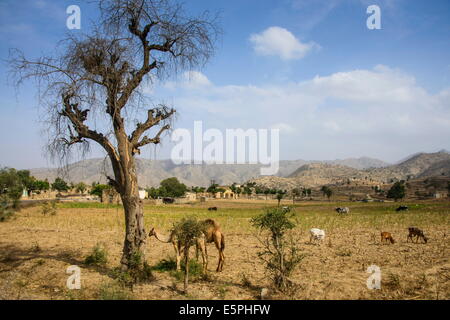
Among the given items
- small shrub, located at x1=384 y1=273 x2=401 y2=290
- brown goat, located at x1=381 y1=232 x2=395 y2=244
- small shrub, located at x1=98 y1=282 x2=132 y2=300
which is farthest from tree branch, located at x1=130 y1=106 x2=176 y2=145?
brown goat, located at x1=381 y1=232 x2=395 y2=244

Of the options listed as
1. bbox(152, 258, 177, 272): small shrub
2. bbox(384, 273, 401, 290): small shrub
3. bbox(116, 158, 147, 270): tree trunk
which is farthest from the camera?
bbox(152, 258, 177, 272): small shrub

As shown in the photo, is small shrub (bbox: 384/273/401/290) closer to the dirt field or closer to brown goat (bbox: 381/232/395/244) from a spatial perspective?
the dirt field

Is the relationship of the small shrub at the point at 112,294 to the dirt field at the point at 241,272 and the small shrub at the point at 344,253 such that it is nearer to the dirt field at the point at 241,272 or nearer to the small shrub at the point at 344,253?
the dirt field at the point at 241,272

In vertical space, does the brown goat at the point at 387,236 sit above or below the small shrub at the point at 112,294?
below

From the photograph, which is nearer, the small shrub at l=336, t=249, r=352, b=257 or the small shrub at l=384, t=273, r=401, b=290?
the small shrub at l=384, t=273, r=401, b=290

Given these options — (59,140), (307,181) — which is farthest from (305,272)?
(307,181)

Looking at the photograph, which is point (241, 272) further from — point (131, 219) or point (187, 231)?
point (131, 219)

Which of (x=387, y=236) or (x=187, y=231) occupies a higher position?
(x=187, y=231)

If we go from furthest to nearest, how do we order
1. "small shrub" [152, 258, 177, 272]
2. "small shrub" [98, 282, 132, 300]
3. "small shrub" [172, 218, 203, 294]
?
"small shrub" [152, 258, 177, 272] < "small shrub" [172, 218, 203, 294] < "small shrub" [98, 282, 132, 300]

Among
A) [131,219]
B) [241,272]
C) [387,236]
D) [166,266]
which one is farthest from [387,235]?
[131,219]

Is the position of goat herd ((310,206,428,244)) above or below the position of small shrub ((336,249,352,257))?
above

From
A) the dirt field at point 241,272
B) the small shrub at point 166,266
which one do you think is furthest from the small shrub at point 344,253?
the small shrub at point 166,266

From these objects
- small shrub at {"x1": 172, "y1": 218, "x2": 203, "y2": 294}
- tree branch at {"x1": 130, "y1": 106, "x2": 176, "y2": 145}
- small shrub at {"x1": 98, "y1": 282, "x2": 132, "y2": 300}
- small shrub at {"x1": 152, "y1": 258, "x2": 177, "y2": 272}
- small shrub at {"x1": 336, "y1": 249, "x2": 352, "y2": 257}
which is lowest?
small shrub at {"x1": 336, "y1": 249, "x2": 352, "y2": 257}

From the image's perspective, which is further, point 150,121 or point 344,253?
point 344,253
